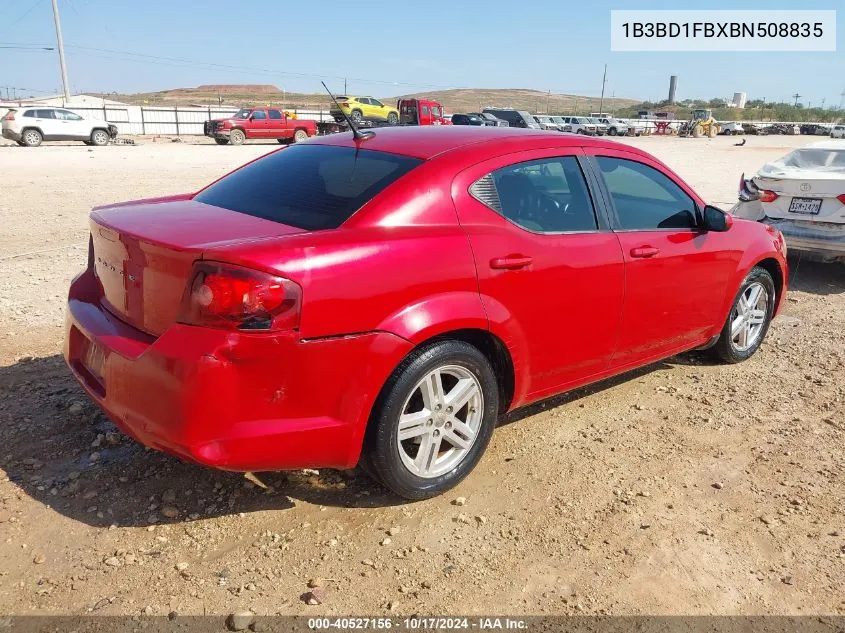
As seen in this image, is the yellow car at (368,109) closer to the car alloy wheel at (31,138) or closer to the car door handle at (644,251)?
the car alloy wheel at (31,138)

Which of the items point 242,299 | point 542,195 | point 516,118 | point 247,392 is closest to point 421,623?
point 247,392

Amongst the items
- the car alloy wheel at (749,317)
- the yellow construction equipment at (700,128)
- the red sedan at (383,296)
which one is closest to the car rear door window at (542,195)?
the red sedan at (383,296)

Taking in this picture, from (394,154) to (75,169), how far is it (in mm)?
16495

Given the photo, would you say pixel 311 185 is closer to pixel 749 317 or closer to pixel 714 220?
pixel 714 220

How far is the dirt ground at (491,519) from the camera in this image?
256 cm

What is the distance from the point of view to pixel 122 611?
241cm

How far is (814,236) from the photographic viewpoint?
7031mm

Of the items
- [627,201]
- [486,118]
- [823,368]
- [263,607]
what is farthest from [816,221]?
[486,118]

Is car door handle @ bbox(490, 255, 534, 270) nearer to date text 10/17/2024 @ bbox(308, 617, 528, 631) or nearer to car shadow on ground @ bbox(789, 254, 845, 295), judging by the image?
date text 10/17/2024 @ bbox(308, 617, 528, 631)

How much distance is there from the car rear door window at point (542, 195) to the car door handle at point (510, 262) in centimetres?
18

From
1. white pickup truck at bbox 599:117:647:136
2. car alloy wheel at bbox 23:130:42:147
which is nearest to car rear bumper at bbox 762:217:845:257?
car alloy wheel at bbox 23:130:42:147

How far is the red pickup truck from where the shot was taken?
3022cm

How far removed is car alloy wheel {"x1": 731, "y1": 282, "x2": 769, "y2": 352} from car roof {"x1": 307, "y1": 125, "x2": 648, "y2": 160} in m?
→ 1.74

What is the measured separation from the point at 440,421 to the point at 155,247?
55.1 inches
